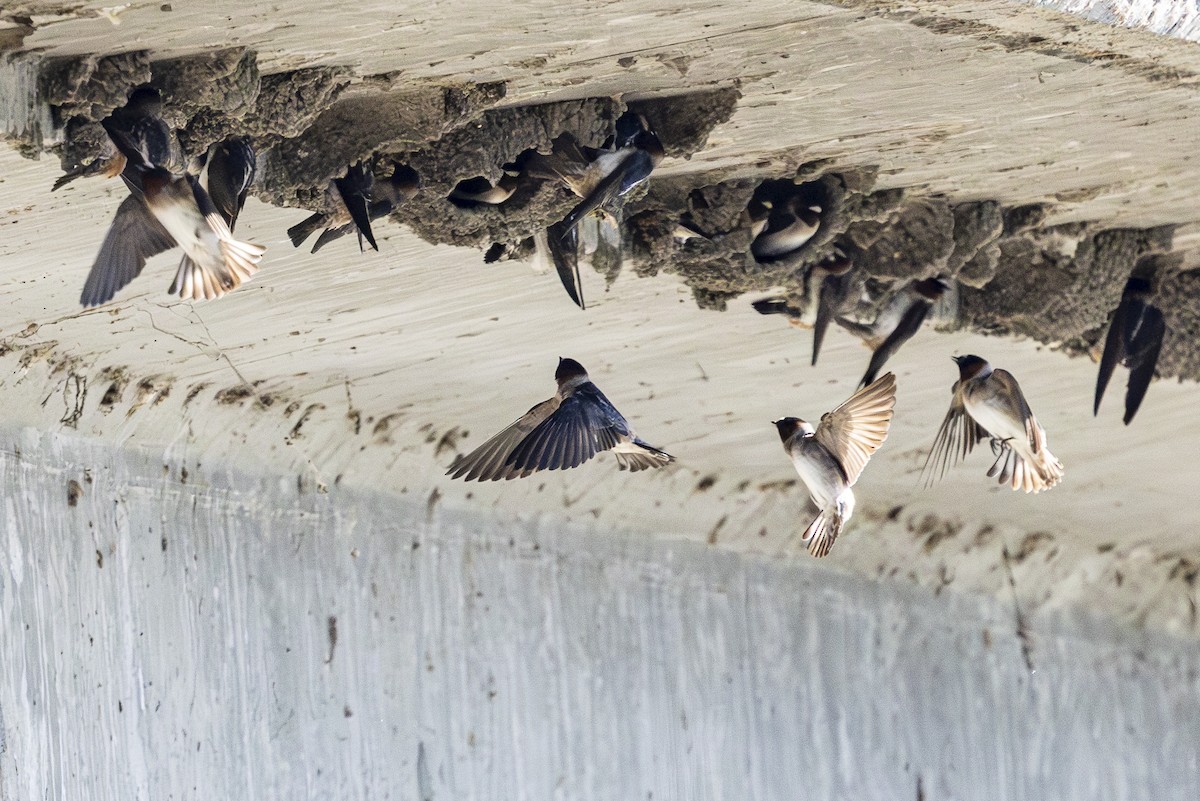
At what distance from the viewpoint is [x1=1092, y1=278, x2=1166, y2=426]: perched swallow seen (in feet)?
11.8

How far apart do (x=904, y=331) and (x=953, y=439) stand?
0.67 m

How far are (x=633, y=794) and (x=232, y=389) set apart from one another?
5.78 feet

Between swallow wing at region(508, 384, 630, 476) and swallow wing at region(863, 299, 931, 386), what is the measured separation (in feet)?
2.95

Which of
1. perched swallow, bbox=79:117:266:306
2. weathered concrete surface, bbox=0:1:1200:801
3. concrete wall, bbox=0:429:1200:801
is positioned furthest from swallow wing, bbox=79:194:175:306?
concrete wall, bbox=0:429:1200:801

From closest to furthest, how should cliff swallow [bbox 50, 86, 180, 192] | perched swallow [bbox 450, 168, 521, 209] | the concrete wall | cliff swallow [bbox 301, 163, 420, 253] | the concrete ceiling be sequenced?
cliff swallow [bbox 50, 86, 180, 192] < the concrete ceiling < cliff swallow [bbox 301, 163, 420, 253] < perched swallow [bbox 450, 168, 521, 209] < the concrete wall

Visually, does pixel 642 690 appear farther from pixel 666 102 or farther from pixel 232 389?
pixel 666 102

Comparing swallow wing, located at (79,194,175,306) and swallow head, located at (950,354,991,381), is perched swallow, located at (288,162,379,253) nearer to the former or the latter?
swallow wing, located at (79,194,175,306)

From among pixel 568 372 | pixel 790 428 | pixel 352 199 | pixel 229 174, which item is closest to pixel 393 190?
pixel 352 199

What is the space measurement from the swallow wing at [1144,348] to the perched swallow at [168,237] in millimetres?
2161

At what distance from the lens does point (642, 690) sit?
5.02m

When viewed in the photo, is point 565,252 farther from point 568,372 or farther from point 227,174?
point 227,174

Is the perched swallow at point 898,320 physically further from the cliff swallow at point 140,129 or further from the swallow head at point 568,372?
the cliff swallow at point 140,129

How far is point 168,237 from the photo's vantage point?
2.27 metres

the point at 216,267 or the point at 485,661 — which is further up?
the point at 216,267
